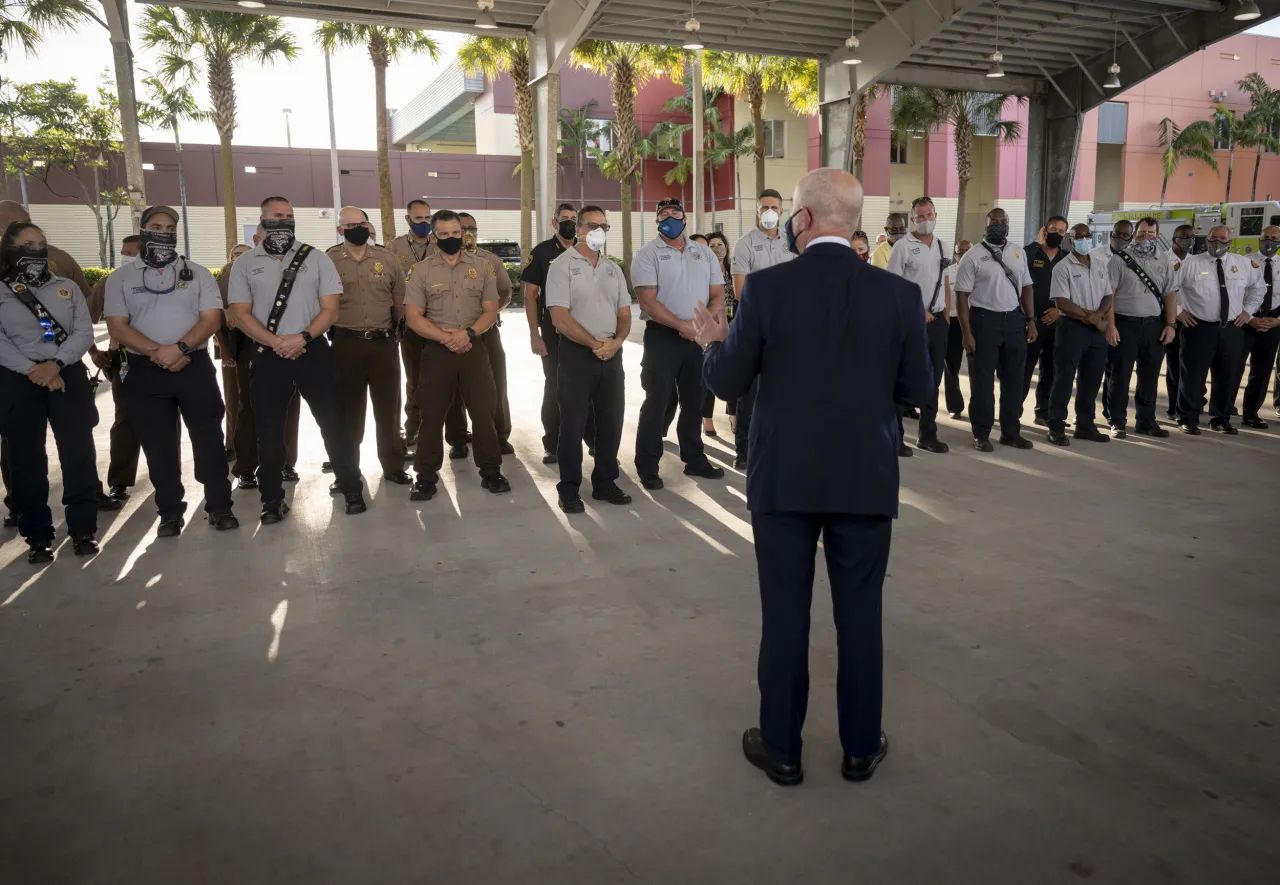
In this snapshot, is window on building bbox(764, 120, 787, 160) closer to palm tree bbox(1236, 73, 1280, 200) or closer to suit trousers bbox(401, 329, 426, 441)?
palm tree bbox(1236, 73, 1280, 200)

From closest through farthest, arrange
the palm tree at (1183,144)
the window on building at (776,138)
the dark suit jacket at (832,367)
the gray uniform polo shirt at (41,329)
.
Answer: the dark suit jacket at (832,367), the gray uniform polo shirt at (41,329), the palm tree at (1183,144), the window on building at (776,138)

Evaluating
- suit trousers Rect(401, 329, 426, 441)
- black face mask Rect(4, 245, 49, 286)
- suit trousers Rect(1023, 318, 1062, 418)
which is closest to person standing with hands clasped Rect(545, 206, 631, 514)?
suit trousers Rect(401, 329, 426, 441)

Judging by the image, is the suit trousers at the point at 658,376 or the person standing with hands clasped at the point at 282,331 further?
the suit trousers at the point at 658,376

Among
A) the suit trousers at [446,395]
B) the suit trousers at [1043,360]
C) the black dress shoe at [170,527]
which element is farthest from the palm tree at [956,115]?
the black dress shoe at [170,527]

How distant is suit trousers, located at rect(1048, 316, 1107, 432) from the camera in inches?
280

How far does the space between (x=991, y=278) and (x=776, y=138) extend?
29.1m

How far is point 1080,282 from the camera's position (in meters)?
7.06

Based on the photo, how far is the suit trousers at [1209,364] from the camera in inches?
294

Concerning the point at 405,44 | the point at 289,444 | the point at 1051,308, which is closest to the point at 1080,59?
the point at 1051,308

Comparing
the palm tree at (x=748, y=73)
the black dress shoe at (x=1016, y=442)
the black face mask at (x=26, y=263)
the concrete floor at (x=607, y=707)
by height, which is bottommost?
the concrete floor at (x=607, y=707)

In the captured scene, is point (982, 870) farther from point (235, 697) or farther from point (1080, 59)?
point (1080, 59)

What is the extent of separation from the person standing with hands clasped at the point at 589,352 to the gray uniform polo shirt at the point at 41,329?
2524 millimetres

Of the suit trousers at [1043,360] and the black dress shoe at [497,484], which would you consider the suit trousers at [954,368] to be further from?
the black dress shoe at [497,484]

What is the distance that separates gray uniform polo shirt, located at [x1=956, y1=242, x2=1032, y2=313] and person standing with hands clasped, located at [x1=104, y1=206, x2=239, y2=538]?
5.26 m
